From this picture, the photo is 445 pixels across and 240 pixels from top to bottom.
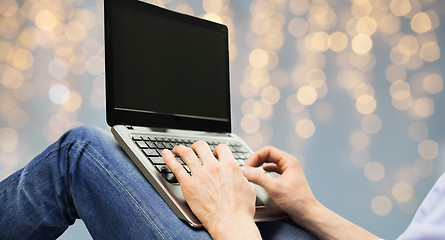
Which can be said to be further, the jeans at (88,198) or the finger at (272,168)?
the finger at (272,168)

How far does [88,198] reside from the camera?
66 centimetres

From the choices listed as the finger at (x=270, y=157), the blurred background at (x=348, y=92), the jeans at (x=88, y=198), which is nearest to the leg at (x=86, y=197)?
the jeans at (x=88, y=198)

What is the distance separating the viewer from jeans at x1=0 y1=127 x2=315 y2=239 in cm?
62

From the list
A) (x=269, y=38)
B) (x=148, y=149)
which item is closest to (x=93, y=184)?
(x=148, y=149)

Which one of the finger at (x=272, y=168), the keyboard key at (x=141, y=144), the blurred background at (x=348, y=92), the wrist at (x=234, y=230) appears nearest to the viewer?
the wrist at (x=234, y=230)

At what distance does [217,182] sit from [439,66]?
189 centimetres

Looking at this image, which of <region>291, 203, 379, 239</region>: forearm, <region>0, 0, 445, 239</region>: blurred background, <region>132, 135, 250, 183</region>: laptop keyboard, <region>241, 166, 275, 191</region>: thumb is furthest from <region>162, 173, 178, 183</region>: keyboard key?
<region>0, 0, 445, 239</region>: blurred background

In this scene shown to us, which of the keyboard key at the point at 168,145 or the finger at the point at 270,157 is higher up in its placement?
the keyboard key at the point at 168,145

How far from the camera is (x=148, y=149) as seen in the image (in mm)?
687

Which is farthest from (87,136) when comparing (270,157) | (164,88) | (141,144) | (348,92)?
(348,92)

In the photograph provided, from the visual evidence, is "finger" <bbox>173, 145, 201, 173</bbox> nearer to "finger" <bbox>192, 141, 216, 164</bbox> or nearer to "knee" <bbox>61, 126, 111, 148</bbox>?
"finger" <bbox>192, 141, 216, 164</bbox>

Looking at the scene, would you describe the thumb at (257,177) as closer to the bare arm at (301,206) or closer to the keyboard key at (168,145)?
the bare arm at (301,206)

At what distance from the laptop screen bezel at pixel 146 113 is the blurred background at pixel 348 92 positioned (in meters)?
0.95

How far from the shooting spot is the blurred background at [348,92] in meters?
1.97
